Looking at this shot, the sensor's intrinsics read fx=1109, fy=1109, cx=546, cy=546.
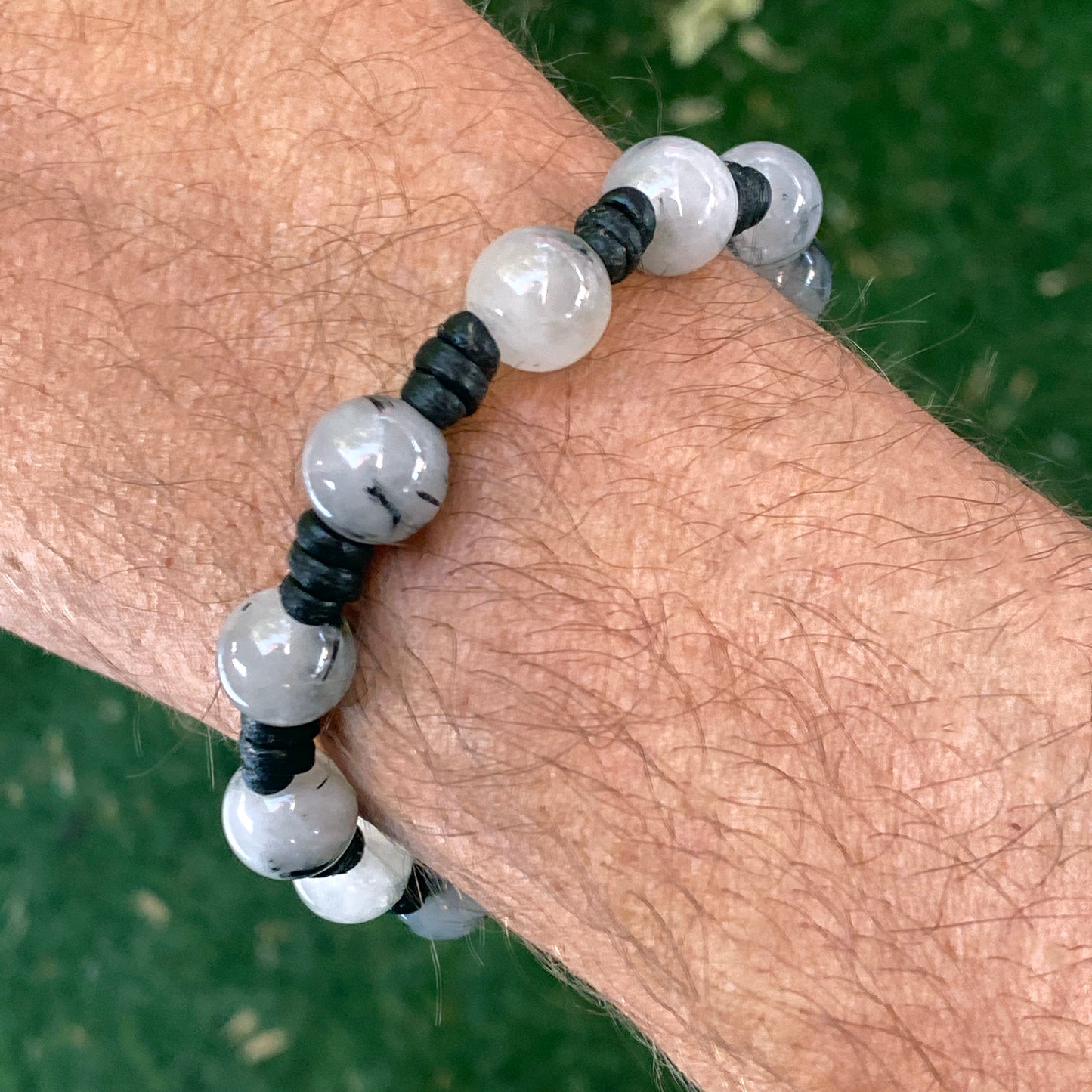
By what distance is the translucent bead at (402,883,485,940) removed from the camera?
0.94m

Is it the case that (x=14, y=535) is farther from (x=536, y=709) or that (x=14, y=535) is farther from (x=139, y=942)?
(x=139, y=942)

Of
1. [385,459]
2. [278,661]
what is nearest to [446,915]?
[278,661]

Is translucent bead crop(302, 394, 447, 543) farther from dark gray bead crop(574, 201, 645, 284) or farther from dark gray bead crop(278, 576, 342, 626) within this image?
dark gray bead crop(574, 201, 645, 284)

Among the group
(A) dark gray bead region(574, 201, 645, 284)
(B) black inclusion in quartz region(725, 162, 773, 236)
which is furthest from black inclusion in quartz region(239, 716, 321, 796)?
(B) black inclusion in quartz region(725, 162, 773, 236)

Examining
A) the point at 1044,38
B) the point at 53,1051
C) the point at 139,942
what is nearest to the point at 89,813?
the point at 139,942

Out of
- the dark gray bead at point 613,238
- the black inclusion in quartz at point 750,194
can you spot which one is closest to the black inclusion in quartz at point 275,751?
the dark gray bead at point 613,238

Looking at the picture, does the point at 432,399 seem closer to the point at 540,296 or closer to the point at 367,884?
the point at 540,296

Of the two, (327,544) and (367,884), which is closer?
(327,544)

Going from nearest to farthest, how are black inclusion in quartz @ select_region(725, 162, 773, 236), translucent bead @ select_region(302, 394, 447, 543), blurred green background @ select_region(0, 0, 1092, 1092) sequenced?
1. translucent bead @ select_region(302, 394, 447, 543)
2. black inclusion in quartz @ select_region(725, 162, 773, 236)
3. blurred green background @ select_region(0, 0, 1092, 1092)

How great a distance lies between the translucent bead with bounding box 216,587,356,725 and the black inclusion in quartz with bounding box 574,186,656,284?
288 millimetres

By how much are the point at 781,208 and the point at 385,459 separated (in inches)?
17.4

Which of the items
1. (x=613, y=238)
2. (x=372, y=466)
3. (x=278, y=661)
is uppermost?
(x=613, y=238)

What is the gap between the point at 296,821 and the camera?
73 cm

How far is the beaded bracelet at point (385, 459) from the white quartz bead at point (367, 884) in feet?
0.19
